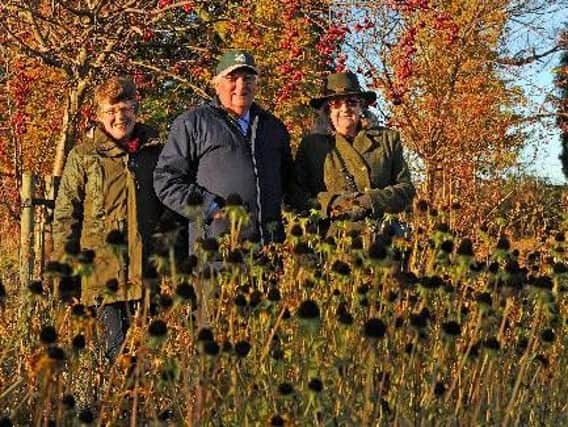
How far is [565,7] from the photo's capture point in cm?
1455

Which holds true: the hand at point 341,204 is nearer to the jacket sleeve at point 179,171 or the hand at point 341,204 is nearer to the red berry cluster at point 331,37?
the jacket sleeve at point 179,171

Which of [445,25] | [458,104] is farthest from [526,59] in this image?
[445,25]

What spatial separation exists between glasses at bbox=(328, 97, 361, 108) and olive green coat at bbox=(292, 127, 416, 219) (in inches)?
5.3

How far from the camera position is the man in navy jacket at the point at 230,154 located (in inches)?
Answer: 160

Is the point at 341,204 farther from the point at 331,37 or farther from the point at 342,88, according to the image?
the point at 331,37

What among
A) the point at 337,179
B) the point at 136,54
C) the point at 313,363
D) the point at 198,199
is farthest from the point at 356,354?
the point at 136,54

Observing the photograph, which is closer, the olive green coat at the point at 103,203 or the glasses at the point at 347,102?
the olive green coat at the point at 103,203

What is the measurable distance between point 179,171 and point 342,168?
2.52 feet

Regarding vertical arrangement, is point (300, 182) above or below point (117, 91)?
below

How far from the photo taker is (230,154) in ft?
13.5

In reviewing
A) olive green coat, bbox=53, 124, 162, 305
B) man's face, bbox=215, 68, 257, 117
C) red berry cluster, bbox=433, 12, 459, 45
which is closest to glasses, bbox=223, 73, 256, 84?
man's face, bbox=215, 68, 257, 117

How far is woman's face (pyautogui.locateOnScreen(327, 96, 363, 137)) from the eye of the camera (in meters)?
4.38

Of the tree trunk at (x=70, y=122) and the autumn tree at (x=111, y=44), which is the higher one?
the autumn tree at (x=111, y=44)

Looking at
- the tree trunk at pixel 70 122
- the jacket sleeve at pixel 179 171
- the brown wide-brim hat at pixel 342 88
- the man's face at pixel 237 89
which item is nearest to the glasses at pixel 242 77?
the man's face at pixel 237 89
